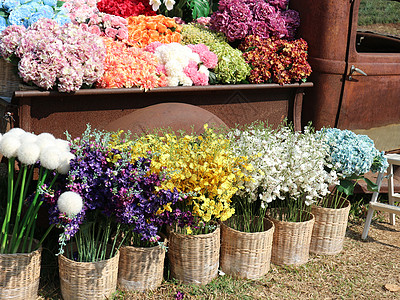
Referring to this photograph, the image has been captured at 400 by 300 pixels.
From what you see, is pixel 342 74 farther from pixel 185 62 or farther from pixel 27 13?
pixel 27 13

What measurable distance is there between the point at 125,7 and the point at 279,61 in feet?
4.84

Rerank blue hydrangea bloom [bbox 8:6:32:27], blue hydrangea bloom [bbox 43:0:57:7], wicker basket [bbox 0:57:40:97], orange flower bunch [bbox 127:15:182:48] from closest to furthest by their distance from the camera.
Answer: wicker basket [bbox 0:57:40:97], blue hydrangea bloom [bbox 8:6:32:27], blue hydrangea bloom [bbox 43:0:57:7], orange flower bunch [bbox 127:15:182:48]

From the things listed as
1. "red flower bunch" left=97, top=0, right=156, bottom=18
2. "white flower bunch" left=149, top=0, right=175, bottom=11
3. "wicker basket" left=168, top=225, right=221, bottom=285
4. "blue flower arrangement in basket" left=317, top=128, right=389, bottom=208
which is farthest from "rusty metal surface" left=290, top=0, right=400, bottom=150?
"wicker basket" left=168, top=225, right=221, bottom=285

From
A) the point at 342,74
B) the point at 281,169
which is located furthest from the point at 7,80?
the point at 342,74

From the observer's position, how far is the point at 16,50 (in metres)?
2.97

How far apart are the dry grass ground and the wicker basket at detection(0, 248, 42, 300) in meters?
0.16

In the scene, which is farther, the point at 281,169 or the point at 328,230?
the point at 328,230

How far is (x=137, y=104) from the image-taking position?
10.7 feet

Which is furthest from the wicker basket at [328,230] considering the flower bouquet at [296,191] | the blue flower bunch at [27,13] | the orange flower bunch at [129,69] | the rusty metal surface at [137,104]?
the blue flower bunch at [27,13]

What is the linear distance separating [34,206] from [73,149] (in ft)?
1.19

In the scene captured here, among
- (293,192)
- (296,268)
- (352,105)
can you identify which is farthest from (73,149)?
(352,105)

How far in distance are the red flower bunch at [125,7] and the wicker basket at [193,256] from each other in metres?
2.30

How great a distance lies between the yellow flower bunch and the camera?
8.43 ft

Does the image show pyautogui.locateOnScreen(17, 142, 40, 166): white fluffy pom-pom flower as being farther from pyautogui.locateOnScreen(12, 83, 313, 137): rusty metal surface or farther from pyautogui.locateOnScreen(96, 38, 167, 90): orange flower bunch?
pyautogui.locateOnScreen(96, 38, 167, 90): orange flower bunch
